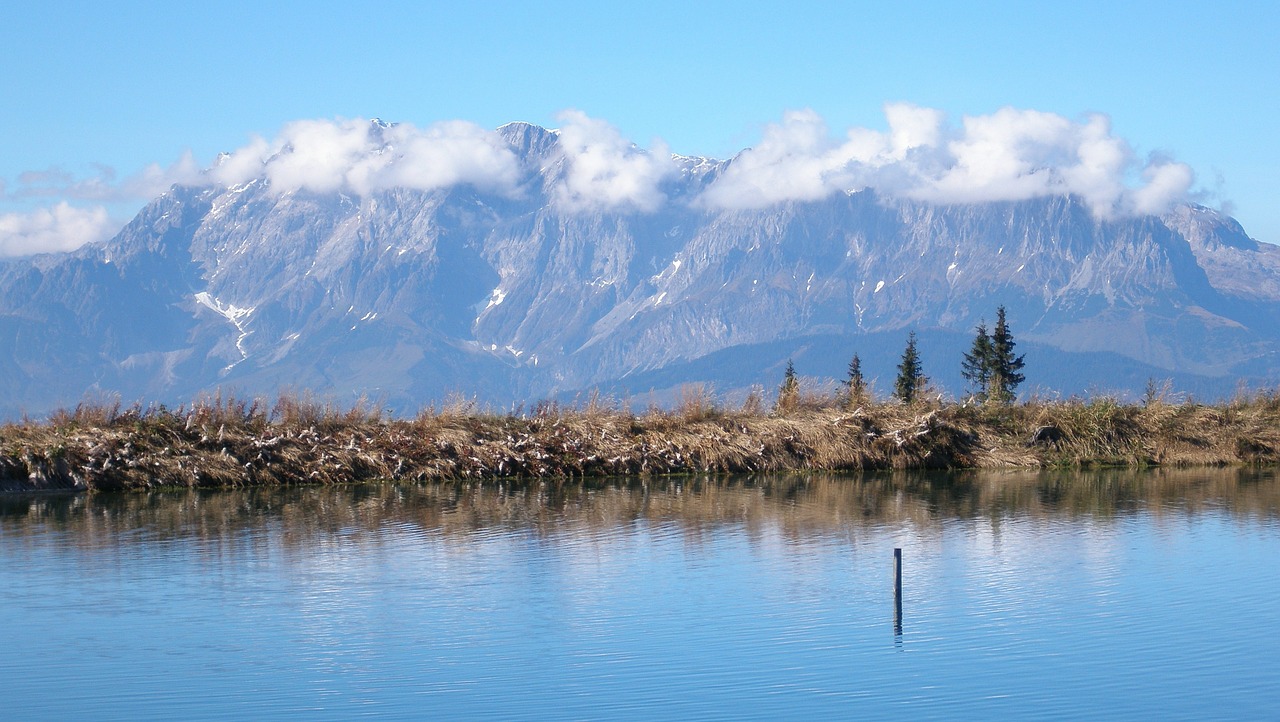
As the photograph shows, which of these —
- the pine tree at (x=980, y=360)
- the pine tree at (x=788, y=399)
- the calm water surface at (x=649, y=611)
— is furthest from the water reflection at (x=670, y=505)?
the pine tree at (x=980, y=360)

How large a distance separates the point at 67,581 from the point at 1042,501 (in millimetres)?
19216

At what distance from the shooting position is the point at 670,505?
31.0m

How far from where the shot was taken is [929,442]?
39.0 metres

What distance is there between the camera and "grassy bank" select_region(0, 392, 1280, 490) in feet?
116

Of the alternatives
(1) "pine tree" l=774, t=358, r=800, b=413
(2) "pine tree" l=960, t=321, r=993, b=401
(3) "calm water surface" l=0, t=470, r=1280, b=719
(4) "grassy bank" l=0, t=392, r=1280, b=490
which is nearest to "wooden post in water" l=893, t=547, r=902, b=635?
(3) "calm water surface" l=0, t=470, r=1280, b=719

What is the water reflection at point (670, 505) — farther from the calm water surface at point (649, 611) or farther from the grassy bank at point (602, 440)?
the grassy bank at point (602, 440)

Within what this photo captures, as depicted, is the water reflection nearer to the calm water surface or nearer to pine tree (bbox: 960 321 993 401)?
the calm water surface

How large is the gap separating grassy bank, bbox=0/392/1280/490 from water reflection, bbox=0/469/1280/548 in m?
1.01

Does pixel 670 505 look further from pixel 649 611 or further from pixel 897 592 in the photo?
pixel 897 592

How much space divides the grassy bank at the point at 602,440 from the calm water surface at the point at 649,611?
201 inches

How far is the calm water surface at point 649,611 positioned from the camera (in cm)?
1496

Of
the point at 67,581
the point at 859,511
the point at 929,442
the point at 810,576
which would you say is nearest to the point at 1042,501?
the point at 859,511

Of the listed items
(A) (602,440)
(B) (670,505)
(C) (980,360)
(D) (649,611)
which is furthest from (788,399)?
(C) (980,360)

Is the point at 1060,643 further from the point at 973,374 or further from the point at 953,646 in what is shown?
the point at 973,374
